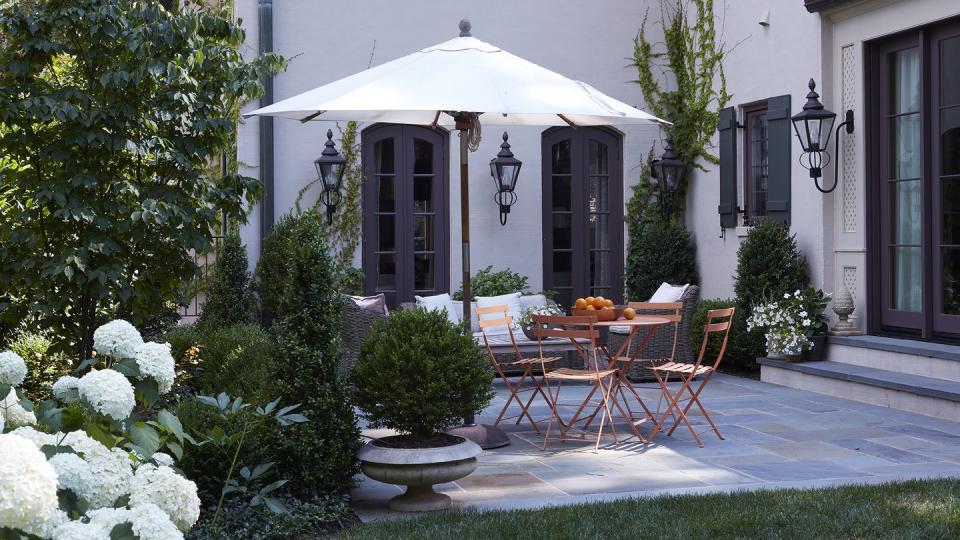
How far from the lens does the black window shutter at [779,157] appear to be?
1008cm

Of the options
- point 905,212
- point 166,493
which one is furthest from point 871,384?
point 166,493

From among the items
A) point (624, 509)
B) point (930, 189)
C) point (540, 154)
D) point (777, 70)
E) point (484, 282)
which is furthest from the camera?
point (540, 154)

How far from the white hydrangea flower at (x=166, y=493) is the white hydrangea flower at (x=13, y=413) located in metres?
0.33

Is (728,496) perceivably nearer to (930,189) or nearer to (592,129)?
(930,189)

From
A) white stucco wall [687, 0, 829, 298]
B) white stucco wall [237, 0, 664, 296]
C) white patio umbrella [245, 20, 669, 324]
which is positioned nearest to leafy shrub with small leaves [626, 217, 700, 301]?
white stucco wall [687, 0, 829, 298]

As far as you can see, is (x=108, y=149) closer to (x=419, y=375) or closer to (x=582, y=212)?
(x=419, y=375)

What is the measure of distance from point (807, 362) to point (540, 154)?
13.4 feet

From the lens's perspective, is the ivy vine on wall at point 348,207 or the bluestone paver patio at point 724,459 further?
the ivy vine on wall at point 348,207

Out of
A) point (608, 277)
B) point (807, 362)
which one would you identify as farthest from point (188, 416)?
point (608, 277)

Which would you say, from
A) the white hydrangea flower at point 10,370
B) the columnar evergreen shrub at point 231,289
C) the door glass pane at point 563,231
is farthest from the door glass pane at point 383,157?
the white hydrangea flower at point 10,370

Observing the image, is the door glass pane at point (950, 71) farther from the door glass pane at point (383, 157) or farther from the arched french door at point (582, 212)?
the door glass pane at point (383, 157)

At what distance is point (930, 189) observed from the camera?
8531 mm

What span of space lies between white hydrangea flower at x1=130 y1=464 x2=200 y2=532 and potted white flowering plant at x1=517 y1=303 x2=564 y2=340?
6988 mm

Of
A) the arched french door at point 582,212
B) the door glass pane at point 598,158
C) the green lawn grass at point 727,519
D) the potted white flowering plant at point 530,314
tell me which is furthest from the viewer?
the door glass pane at point 598,158
